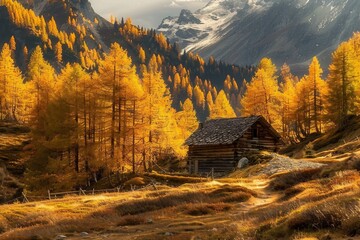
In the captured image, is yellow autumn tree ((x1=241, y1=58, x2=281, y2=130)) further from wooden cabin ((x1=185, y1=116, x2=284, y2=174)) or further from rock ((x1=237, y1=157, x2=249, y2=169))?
rock ((x1=237, y1=157, x2=249, y2=169))

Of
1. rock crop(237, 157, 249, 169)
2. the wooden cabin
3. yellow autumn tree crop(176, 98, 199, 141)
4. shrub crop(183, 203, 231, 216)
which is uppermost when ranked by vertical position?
yellow autumn tree crop(176, 98, 199, 141)

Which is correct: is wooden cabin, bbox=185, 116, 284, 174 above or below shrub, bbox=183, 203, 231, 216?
above

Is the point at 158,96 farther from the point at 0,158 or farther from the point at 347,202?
the point at 347,202

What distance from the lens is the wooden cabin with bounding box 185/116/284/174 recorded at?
167 feet

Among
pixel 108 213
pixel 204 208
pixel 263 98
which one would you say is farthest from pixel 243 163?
pixel 108 213

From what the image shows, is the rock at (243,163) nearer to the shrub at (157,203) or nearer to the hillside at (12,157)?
the shrub at (157,203)

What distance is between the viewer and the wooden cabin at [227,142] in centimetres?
5088

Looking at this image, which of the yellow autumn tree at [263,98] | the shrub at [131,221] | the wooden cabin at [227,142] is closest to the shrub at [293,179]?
the shrub at [131,221]

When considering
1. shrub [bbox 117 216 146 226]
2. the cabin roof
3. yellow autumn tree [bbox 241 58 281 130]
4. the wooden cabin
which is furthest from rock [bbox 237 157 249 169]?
shrub [bbox 117 216 146 226]

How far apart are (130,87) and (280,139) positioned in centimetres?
2310

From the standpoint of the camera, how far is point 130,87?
46.9 metres

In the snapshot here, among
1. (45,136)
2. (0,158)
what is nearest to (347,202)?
(45,136)

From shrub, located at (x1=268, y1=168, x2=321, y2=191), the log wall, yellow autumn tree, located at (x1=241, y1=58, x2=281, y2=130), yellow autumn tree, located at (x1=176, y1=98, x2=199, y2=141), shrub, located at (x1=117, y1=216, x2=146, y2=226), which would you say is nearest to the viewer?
shrub, located at (x1=117, y1=216, x2=146, y2=226)

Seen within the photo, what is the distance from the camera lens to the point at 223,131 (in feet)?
174
